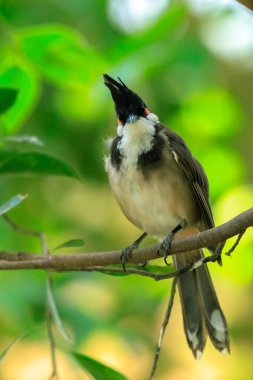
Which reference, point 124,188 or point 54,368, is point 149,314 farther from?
point 54,368

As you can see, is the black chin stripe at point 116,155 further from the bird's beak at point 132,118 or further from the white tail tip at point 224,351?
the white tail tip at point 224,351

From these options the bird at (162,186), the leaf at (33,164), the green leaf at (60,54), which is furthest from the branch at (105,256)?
the green leaf at (60,54)

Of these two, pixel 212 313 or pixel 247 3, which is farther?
pixel 212 313

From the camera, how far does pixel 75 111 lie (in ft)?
12.4

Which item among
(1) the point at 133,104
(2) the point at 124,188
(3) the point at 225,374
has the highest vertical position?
(1) the point at 133,104

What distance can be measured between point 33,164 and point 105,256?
45 centimetres

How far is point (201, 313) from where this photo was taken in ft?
9.16

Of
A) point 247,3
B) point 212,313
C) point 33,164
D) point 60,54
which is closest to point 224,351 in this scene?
point 212,313

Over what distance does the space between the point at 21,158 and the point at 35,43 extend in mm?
444

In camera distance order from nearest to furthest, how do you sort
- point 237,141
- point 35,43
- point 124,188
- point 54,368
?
point 54,368 < point 35,43 < point 124,188 < point 237,141

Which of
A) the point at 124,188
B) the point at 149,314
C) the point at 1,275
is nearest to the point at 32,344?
the point at 1,275

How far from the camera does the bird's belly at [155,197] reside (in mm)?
2846

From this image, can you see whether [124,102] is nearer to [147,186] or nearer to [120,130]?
[120,130]

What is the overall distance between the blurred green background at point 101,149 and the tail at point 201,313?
24 cm
